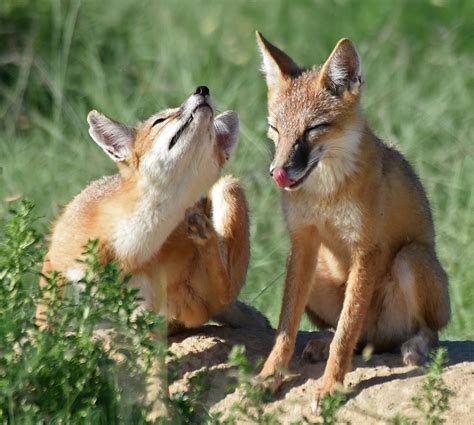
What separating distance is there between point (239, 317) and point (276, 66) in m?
1.74

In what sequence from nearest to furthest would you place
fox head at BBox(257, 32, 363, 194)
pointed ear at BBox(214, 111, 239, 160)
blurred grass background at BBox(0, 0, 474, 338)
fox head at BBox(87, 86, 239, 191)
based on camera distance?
fox head at BBox(257, 32, 363, 194), fox head at BBox(87, 86, 239, 191), pointed ear at BBox(214, 111, 239, 160), blurred grass background at BBox(0, 0, 474, 338)

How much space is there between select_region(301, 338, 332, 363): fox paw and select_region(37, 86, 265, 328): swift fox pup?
2.00ft

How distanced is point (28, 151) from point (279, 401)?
20.1 ft

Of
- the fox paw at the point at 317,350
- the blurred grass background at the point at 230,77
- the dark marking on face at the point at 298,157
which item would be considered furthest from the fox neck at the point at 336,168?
the blurred grass background at the point at 230,77

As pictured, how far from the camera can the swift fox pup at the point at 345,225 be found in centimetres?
628

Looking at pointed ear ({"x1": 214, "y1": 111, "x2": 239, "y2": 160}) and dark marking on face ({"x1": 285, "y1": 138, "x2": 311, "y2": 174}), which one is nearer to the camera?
dark marking on face ({"x1": 285, "y1": 138, "x2": 311, "y2": 174})

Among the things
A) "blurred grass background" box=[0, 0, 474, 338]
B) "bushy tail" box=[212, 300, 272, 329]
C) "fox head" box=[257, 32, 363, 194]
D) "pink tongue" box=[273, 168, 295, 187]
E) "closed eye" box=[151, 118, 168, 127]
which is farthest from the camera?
"blurred grass background" box=[0, 0, 474, 338]

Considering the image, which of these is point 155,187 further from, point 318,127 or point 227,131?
point 318,127

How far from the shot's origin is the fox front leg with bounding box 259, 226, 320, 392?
21.1 ft

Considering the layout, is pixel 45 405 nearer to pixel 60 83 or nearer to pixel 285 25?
pixel 60 83

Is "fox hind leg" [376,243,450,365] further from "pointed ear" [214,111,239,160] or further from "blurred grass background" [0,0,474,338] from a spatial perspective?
"blurred grass background" [0,0,474,338]

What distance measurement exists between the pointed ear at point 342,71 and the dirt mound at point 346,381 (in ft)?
5.28

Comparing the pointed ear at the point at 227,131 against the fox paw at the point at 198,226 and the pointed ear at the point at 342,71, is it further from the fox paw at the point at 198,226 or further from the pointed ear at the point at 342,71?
the pointed ear at the point at 342,71

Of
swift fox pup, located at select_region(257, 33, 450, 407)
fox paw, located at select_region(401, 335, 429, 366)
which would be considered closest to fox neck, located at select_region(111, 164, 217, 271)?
swift fox pup, located at select_region(257, 33, 450, 407)
